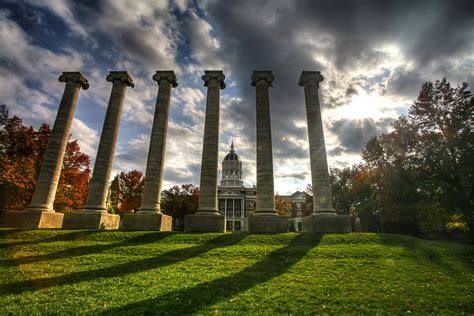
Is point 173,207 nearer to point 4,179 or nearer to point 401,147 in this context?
point 4,179

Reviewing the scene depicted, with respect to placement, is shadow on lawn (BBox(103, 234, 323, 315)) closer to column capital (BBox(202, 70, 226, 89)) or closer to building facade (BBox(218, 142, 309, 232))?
column capital (BBox(202, 70, 226, 89))

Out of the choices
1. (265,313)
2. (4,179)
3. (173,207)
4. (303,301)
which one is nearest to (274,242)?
(303,301)

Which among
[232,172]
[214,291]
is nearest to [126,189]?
[214,291]

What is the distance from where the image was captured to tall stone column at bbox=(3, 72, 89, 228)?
22812mm

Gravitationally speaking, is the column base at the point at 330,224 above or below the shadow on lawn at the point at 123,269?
above

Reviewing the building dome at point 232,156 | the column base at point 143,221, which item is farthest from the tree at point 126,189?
the building dome at point 232,156

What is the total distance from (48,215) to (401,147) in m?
43.2

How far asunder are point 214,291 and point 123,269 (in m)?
5.75

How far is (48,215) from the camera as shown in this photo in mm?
23656

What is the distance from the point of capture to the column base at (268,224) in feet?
72.6

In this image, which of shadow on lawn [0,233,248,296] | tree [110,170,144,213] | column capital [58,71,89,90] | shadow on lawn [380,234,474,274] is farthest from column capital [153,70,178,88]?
tree [110,170,144,213]

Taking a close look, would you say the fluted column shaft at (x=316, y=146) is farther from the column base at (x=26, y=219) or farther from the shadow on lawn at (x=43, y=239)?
the column base at (x=26, y=219)

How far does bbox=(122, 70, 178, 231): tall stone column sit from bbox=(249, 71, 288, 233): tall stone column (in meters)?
9.09

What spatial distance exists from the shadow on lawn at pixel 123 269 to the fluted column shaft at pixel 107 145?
12.9 meters
